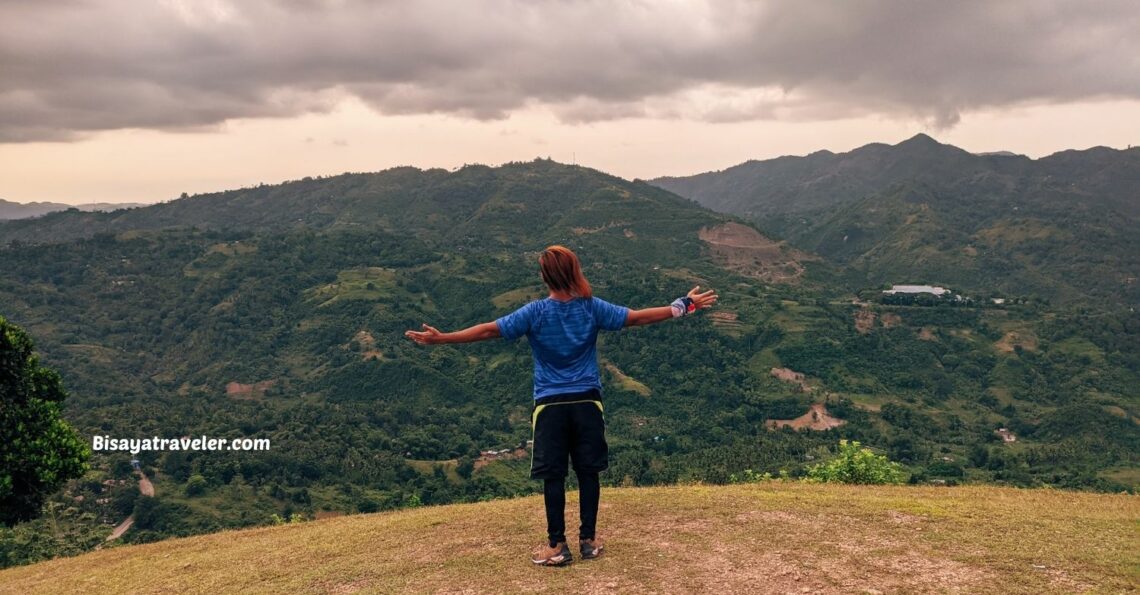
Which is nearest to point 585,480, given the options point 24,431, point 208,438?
point 24,431

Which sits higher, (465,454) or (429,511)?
(429,511)

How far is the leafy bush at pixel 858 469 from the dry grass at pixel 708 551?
170 cm

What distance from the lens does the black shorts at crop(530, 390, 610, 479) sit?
688 centimetres

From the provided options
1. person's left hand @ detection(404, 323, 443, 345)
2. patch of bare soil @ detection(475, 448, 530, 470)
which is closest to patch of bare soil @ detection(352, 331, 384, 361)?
patch of bare soil @ detection(475, 448, 530, 470)

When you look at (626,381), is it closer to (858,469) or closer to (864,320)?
(864,320)

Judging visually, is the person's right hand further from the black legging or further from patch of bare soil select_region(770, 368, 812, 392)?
patch of bare soil select_region(770, 368, 812, 392)

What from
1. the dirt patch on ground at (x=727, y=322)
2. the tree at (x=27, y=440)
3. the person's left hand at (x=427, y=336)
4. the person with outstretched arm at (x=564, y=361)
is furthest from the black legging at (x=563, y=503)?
the dirt patch on ground at (x=727, y=322)

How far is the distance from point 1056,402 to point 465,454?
3981 inches

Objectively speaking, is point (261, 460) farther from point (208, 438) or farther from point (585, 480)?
point (585, 480)

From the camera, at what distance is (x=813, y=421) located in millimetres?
112562

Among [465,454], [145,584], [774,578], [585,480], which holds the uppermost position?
[585,480]

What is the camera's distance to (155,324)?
18012cm

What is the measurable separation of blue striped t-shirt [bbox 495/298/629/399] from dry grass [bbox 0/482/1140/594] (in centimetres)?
195

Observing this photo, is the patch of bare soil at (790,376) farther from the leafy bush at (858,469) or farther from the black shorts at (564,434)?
the black shorts at (564,434)
